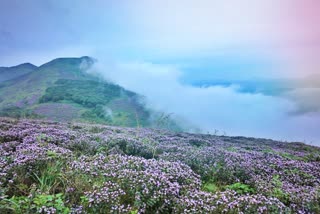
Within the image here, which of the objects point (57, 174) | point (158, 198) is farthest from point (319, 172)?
point (57, 174)

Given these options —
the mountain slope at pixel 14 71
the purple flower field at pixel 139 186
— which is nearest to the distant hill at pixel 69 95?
the mountain slope at pixel 14 71

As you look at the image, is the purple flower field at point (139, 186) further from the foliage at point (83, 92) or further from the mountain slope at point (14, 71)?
the mountain slope at point (14, 71)

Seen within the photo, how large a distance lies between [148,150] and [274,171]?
315cm

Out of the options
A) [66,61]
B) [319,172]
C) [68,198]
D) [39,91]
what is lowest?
[68,198]

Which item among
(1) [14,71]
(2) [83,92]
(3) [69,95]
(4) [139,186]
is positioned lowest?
(4) [139,186]

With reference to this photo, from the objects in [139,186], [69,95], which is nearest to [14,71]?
[69,95]

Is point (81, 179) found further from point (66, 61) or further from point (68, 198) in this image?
point (66, 61)

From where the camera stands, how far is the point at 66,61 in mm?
69062

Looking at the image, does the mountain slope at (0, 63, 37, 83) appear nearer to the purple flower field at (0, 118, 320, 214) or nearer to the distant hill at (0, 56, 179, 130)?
the distant hill at (0, 56, 179, 130)

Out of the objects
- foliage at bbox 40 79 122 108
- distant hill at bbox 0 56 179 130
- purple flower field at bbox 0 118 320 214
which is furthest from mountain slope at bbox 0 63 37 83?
purple flower field at bbox 0 118 320 214

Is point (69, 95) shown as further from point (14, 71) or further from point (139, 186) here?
point (139, 186)

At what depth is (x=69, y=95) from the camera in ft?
141

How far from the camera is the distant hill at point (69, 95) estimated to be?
33.2 m

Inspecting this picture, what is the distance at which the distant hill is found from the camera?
33.2m
